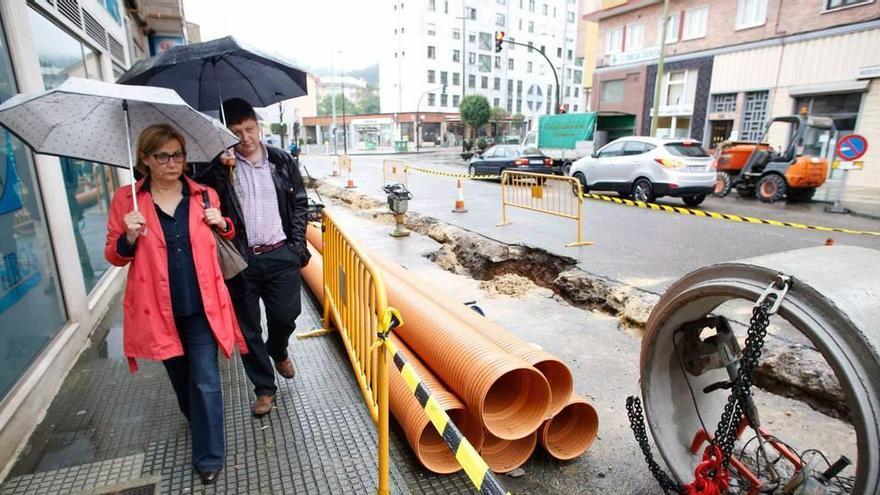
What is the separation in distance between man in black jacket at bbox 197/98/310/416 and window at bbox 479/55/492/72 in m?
73.0

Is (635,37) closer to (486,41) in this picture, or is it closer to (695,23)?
(695,23)

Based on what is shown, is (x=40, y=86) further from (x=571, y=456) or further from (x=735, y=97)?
(x=735, y=97)

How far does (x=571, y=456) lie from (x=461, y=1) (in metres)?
73.0

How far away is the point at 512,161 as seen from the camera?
19609 millimetres

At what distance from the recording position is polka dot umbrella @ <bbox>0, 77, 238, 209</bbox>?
6.84 ft

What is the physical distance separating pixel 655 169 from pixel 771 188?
3611 mm

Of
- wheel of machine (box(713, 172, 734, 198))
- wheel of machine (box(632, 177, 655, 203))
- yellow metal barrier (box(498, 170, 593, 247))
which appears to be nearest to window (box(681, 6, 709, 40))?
wheel of machine (box(713, 172, 734, 198))

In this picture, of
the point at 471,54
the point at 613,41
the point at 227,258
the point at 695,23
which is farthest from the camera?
the point at 471,54

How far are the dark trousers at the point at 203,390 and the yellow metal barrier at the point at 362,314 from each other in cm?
82

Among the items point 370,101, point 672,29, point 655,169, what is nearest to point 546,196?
point 655,169

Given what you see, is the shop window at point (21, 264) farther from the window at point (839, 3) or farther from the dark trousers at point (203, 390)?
the window at point (839, 3)

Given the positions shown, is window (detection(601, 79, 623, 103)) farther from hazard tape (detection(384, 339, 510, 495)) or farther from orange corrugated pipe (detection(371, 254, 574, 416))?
hazard tape (detection(384, 339, 510, 495))

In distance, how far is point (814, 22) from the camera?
18.8m

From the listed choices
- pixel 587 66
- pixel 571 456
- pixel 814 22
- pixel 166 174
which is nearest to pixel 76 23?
pixel 166 174
